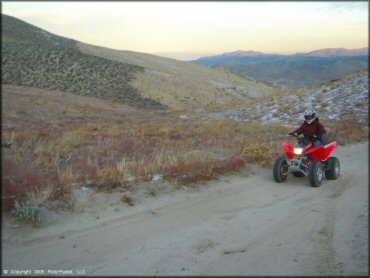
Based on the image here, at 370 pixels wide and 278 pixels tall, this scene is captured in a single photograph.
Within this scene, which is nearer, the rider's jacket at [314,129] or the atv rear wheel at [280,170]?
the atv rear wheel at [280,170]

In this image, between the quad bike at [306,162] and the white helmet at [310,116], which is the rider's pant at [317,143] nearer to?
the quad bike at [306,162]

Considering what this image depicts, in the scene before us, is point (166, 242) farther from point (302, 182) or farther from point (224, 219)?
point (302, 182)

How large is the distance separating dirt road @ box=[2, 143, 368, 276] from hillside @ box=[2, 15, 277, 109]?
41093mm

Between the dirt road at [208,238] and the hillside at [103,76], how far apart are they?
4109 cm

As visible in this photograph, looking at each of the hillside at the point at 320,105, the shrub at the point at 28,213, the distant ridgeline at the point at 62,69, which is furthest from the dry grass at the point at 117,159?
the distant ridgeline at the point at 62,69

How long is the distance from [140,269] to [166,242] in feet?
3.11

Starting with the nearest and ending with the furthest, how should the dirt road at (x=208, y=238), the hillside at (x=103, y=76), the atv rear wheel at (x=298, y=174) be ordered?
the dirt road at (x=208, y=238) < the atv rear wheel at (x=298, y=174) < the hillside at (x=103, y=76)

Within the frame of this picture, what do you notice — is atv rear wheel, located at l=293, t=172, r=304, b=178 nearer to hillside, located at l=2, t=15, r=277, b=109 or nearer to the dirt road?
the dirt road

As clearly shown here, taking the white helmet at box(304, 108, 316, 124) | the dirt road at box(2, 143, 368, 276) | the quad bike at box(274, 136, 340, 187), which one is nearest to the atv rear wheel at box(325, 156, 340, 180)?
the quad bike at box(274, 136, 340, 187)

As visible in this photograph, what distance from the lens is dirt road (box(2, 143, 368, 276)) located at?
5.11 m

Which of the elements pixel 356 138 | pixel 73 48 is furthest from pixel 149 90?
pixel 356 138

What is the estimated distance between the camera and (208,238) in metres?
6.05

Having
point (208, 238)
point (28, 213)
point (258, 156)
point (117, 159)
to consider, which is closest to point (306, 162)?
point (258, 156)

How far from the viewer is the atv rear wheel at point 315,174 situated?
9047 millimetres
